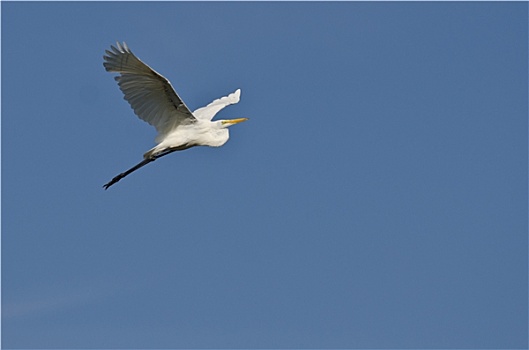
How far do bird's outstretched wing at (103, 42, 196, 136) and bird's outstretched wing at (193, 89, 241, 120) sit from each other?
5.95 ft

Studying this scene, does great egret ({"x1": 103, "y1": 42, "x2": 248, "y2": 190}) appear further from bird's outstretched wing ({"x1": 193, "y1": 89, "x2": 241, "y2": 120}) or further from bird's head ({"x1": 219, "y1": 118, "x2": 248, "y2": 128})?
bird's outstretched wing ({"x1": 193, "y1": 89, "x2": 241, "y2": 120})

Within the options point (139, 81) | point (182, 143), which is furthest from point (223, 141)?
point (139, 81)

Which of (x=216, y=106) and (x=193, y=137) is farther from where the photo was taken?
(x=216, y=106)

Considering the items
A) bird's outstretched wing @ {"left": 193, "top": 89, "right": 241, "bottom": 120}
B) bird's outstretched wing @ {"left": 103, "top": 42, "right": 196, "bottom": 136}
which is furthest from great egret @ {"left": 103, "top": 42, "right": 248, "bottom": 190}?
bird's outstretched wing @ {"left": 193, "top": 89, "right": 241, "bottom": 120}

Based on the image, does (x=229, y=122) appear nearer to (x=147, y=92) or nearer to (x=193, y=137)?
(x=193, y=137)

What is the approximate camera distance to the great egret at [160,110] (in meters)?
22.2

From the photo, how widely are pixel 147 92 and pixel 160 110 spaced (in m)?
0.68

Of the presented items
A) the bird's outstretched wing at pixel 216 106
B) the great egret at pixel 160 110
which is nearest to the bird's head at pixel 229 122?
the great egret at pixel 160 110

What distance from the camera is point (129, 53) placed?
21.8 meters

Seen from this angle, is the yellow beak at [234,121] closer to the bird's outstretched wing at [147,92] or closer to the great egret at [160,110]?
the great egret at [160,110]

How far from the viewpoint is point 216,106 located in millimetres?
26766

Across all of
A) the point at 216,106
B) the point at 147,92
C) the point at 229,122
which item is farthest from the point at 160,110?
the point at 216,106

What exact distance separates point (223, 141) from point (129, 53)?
344 centimetres

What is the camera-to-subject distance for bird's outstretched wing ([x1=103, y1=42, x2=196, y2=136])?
2209 cm
